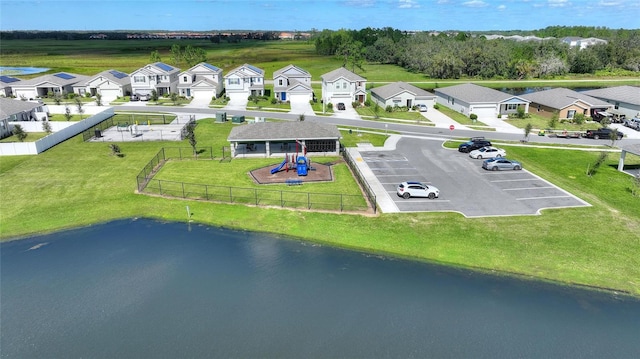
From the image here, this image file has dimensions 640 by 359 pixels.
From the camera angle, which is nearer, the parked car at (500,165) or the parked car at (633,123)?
the parked car at (500,165)

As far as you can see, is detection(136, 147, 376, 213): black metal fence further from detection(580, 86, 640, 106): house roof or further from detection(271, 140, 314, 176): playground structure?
detection(580, 86, 640, 106): house roof

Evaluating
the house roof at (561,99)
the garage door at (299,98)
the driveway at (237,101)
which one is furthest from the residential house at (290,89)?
the house roof at (561,99)

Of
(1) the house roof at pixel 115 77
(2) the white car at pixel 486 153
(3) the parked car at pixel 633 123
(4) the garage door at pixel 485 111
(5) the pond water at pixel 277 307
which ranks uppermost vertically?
(1) the house roof at pixel 115 77

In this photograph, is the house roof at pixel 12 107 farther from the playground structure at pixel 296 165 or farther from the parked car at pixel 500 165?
the parked car at pixel 500 165

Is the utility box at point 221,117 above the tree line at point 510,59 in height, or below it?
below

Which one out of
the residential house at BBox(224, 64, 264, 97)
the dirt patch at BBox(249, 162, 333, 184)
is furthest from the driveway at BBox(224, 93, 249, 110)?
the dirt patch at BBox(249, 162, 333, 184)

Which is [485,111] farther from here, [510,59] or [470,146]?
[510,59]

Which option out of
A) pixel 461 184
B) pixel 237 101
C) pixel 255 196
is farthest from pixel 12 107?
pixel 461 184
